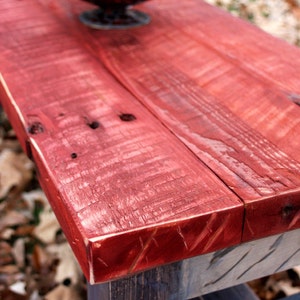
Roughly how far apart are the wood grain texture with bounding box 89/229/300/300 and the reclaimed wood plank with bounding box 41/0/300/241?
0.21ft

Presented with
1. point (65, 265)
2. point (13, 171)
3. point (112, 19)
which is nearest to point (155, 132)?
point (112, 19)

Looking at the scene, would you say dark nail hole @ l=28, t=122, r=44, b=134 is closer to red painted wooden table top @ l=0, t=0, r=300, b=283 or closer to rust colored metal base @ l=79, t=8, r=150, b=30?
red painted wooden table top @ l=0, t=0, r=300, b=283

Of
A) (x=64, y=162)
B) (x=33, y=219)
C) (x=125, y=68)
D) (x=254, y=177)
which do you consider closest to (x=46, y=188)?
(x=64, y=162)

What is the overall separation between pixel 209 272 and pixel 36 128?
37cm

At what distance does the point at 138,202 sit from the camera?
69 cm

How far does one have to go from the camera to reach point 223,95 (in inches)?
40.6

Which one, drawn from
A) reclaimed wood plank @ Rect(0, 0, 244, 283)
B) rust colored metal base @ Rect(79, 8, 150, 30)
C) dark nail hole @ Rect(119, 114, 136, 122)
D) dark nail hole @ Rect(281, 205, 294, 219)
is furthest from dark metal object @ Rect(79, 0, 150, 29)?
dark nail hole @ Rect(281, 205, 294, 219)

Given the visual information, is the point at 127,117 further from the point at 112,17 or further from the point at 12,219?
the point at 12,219

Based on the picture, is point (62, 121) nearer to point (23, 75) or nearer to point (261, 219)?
point (23, 75)

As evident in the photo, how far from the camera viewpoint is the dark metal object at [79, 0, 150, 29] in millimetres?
1442

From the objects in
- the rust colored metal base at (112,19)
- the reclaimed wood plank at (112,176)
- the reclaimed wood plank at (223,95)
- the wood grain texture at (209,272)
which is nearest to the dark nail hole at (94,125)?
the reclaimed wood plank at (112,176)

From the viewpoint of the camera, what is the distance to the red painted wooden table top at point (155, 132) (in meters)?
0.68

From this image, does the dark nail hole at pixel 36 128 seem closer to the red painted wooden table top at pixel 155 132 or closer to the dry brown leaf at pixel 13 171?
the red painted wooden table top at pixel 155 132

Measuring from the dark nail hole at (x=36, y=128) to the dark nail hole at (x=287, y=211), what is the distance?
16.2 inches
